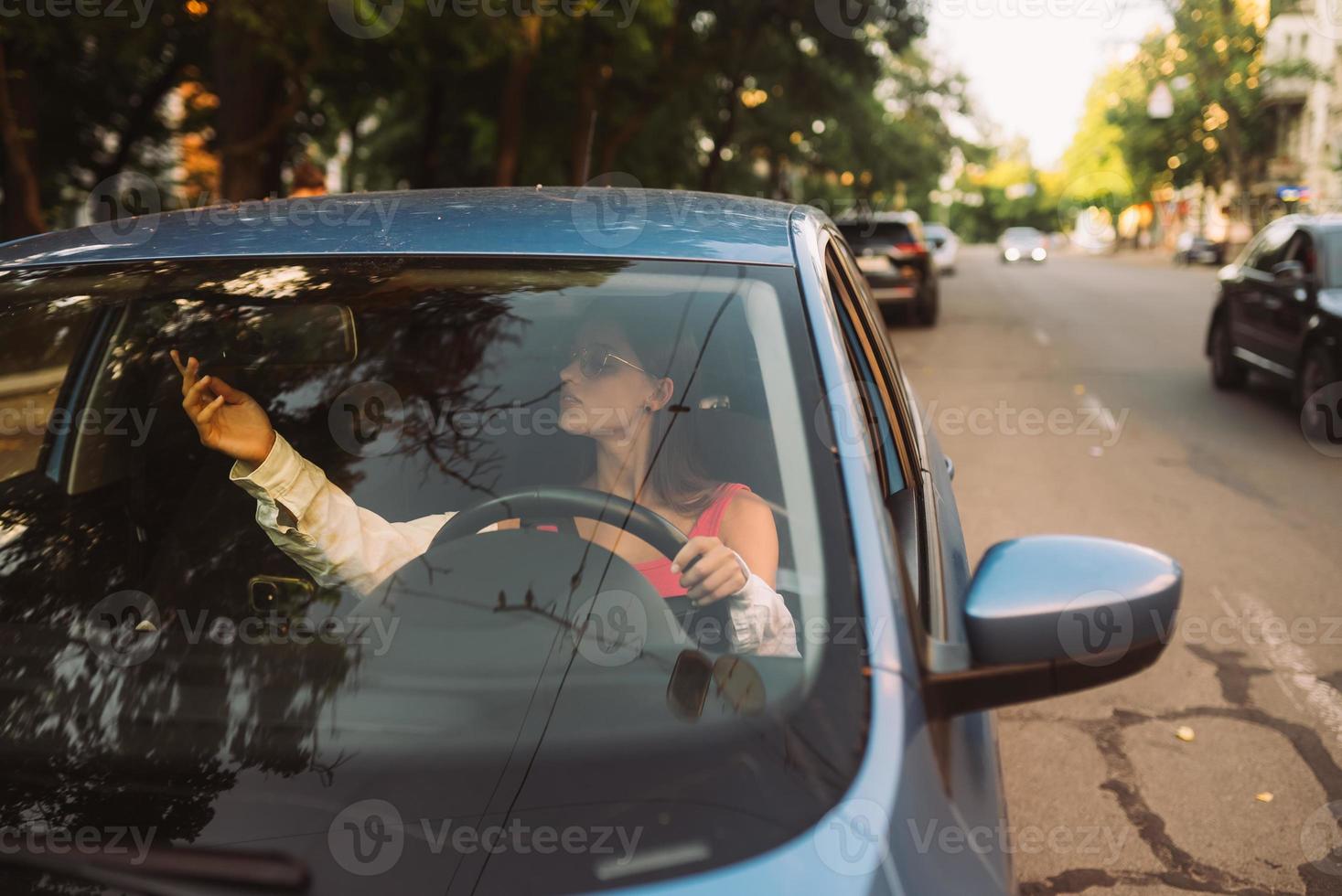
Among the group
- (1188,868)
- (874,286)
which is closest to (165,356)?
(1188,868)

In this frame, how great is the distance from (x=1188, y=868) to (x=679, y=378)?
2.10 metres

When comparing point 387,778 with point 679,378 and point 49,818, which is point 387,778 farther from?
point 679,378

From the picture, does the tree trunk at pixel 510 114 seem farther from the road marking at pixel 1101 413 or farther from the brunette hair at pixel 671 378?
the brunette hair at pixel 671 378

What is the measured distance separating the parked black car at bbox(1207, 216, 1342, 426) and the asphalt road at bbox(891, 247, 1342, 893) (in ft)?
1.46

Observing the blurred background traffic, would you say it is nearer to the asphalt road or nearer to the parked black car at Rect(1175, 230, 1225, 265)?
the asphalt road

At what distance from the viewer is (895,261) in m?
19.4

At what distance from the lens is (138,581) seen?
86.8 inches

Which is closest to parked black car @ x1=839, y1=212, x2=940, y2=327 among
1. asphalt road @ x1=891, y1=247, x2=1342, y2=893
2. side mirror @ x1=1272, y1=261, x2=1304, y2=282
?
asphalt road @ x1=891, y1=247, x2=1342, y2=893

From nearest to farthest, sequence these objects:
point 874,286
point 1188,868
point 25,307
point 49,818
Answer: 1. point 49,818
2. point 25,307
3. point 1188,868
4. point 874,286

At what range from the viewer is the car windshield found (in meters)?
1.57

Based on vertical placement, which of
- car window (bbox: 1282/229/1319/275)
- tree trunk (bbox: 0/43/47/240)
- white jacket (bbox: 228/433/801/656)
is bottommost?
car window (bbox: 1282/229/1319/275)

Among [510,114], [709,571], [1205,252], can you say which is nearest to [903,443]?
[709,571]

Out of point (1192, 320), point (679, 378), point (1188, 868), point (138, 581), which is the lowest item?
point (1192, 320)

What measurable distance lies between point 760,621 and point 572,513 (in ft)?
1.25
